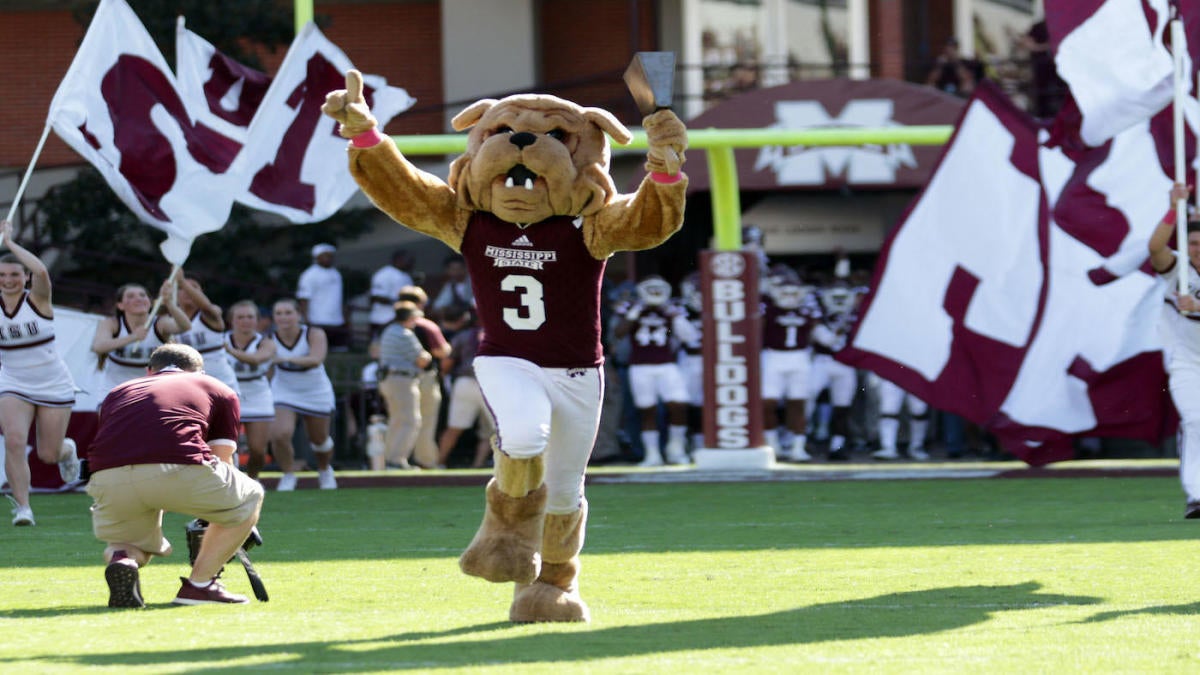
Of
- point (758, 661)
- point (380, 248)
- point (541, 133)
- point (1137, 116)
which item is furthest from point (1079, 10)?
point (380, 248)

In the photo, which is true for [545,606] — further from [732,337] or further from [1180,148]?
[732,337]

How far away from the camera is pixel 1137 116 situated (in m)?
12.0

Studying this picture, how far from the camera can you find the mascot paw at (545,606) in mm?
7266

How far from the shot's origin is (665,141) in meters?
7.00

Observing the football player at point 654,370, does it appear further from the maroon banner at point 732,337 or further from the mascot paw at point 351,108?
the mascot paw at point 351,108

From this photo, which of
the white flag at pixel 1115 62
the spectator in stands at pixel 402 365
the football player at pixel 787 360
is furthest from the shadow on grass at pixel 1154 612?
the football player at pixel 787 360

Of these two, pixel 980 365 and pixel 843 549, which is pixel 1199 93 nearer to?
pixel 980 365

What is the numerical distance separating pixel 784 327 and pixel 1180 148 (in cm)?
754

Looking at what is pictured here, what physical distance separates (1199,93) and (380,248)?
1345 centimetres

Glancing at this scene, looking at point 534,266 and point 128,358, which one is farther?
point 128,358

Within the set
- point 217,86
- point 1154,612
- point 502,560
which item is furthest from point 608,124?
point 217,86

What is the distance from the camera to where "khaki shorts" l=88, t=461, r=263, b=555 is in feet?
25.7

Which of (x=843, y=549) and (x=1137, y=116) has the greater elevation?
(x=1137, y=116)

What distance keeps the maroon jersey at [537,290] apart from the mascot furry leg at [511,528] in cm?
43
